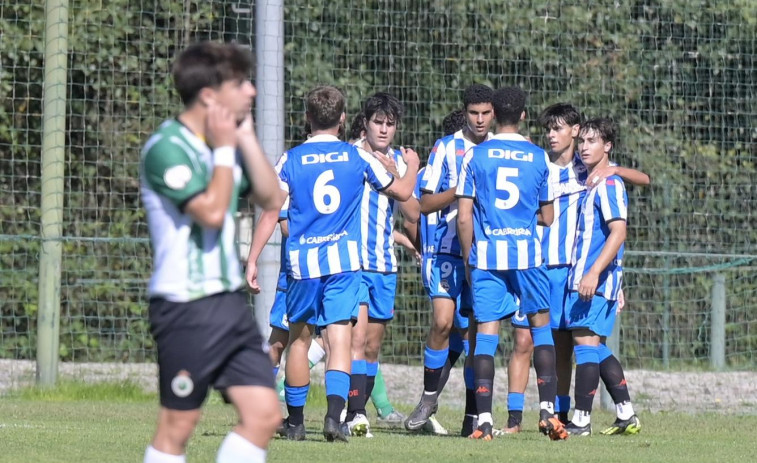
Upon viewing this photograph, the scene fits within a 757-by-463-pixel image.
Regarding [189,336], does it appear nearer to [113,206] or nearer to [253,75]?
[253,75]

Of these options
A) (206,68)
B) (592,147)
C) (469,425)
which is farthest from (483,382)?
(206,68)

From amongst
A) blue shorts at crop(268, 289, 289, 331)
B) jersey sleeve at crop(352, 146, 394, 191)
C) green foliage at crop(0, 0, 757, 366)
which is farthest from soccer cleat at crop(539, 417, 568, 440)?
→ green foliage at crop(0, 0, 757, 366)

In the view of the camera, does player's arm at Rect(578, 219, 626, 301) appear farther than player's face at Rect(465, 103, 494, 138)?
No

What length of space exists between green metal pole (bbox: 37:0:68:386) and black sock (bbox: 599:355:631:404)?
5025mm

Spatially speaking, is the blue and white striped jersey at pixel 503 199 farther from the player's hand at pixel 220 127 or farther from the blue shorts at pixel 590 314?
the player's hand at pixel 220 127

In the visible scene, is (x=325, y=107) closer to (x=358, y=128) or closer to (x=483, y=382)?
(x=358, y=128)

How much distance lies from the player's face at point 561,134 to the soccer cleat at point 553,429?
2.08 m

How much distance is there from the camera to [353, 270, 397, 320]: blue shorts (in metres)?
8.68

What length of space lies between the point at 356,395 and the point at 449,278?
3.37 feet

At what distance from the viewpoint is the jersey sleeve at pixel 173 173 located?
4.27 meters

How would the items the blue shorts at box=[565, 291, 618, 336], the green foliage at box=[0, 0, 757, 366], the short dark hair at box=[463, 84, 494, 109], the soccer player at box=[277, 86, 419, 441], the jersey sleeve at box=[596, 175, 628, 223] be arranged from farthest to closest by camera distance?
the green foliage at box=[0, 0, 757, 366] < the blue shorts at box=[565, 291, 618, 336] < the jersey sleeve at box=[596, 175, 628, 223] < the short dark hair at box=[463, 84, 494, 109] < the soccer player at box=[277, 86, 419, 441]

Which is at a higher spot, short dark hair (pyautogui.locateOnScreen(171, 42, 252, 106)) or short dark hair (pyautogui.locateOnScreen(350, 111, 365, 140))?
short dark hair (pyautogui.locateOnScreen(350, 111, 365, 140))

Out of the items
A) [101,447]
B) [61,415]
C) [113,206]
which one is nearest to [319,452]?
[101,447]

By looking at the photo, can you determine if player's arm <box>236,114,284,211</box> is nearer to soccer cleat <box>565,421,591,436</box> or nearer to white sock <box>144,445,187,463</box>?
white sock <box>144,445,187,463</box>
